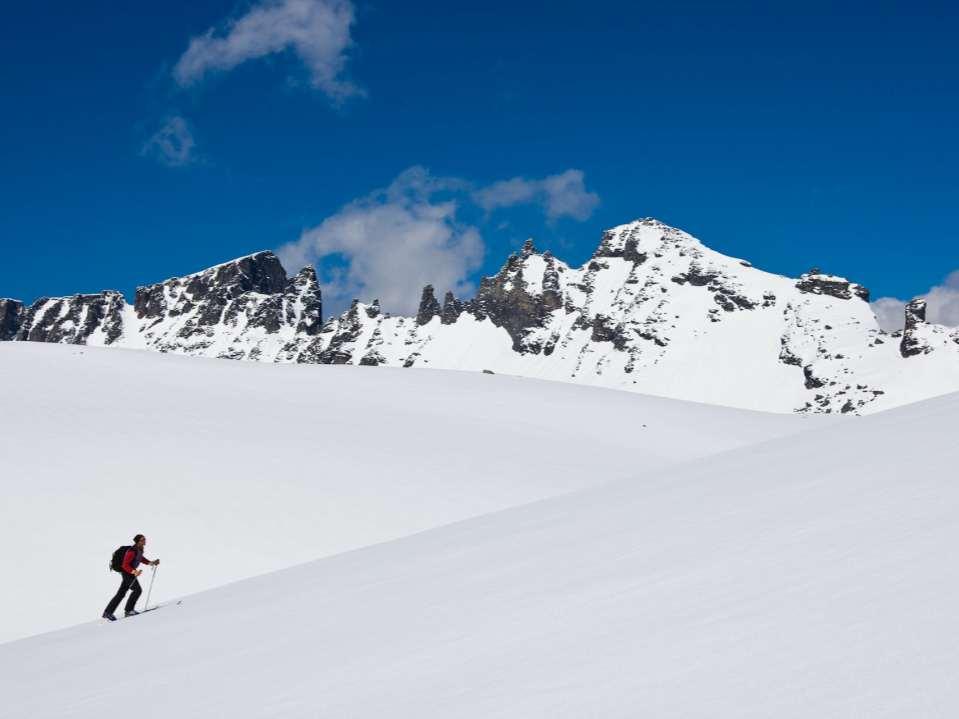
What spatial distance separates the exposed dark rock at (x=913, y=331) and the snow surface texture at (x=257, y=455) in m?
167

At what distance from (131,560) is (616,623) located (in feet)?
27.7

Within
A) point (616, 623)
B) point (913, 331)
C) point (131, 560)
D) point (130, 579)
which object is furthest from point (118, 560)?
point (913, 331)

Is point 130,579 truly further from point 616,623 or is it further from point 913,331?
point 913,331

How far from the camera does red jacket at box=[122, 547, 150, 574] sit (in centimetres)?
1155

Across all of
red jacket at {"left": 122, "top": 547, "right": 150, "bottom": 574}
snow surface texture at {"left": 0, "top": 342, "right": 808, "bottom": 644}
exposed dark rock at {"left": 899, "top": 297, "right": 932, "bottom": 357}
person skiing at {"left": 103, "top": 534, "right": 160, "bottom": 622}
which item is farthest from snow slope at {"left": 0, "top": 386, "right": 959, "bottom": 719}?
exposed dark rock at {"left": 899, "top": 297, "right": 932, "bottom": 357}

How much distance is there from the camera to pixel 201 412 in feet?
77.6

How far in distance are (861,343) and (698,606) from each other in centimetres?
20294

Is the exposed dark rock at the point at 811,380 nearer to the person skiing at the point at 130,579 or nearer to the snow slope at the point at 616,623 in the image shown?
the snow slope at the point at 616,623

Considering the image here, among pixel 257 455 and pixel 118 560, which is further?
pixel 257 455

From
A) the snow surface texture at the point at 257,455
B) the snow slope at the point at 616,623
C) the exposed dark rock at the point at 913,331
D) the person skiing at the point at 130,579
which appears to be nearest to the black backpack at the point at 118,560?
the person skiing at the point at 130,579

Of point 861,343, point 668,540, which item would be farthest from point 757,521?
point 861,343

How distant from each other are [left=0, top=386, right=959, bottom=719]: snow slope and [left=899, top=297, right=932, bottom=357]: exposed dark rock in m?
188

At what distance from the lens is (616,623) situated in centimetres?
577

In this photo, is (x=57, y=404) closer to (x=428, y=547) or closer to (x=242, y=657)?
(x=428, y=547)
